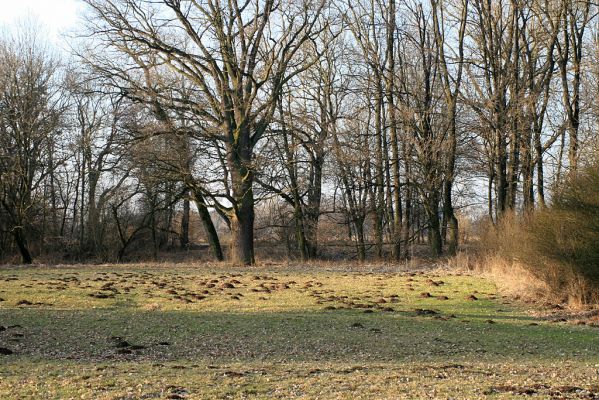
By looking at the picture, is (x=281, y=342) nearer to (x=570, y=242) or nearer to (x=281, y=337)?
(x=281, y=337)

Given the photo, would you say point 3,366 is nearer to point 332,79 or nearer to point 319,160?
point 319,160

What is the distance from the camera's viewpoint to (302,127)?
33531 mm

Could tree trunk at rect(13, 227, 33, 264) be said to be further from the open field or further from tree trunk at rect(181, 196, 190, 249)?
the open field

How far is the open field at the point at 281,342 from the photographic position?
24.4ft

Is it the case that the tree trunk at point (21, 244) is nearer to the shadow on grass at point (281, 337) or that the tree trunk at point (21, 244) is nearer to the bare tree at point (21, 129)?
the bare tree at point (21, 129)

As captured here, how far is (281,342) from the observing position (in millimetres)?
11367

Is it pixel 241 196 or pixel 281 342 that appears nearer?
pixel 281 342

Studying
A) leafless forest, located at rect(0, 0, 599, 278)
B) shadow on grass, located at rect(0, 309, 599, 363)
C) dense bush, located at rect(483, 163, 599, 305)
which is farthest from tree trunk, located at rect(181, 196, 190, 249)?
shadow on grass, located at rect(0, 309, 599, 363)

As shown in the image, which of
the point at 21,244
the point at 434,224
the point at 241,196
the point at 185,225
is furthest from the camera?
the point at 185,225

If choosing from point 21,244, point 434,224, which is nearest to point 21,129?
point 21,244

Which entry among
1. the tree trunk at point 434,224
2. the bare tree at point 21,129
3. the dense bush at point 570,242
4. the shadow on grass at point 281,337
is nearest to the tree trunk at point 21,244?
the bare tree at point 21,129

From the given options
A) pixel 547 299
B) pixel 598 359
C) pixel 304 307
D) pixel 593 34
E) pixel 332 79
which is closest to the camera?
pixel 598 359

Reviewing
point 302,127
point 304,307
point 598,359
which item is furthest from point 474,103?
point 598,359

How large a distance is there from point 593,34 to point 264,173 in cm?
1608
